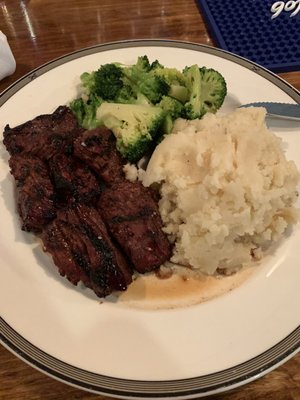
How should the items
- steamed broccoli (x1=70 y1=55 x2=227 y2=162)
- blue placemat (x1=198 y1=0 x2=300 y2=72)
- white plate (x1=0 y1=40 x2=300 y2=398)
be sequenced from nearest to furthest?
white plate (x1=0 y1=40 x2=300 y2=398), steamed broccoli (x1=70 y1=55 x2=227 y2=162), blue placemat (x1=198 y1=0 x2=300 y2=72)

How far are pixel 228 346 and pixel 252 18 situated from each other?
13.0 feet

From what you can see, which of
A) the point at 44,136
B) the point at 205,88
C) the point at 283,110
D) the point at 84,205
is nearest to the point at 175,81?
the point at 205,88

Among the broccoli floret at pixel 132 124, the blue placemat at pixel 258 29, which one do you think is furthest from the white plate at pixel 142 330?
the blue placemat at pixel 258 29

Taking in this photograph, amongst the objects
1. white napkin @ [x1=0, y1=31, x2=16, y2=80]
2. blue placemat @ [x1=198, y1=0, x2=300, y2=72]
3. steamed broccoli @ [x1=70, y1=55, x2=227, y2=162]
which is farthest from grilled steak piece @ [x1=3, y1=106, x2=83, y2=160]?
blue placemat @ [x1=198, y1=0, x2=300, y2=72]

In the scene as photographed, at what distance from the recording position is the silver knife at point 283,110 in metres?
3.60

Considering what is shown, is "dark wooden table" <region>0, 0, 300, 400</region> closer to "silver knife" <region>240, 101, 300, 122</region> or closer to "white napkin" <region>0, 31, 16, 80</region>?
"white napkin" <region>0, 31, 16, 80</region>

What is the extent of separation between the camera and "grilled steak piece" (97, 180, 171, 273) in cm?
288

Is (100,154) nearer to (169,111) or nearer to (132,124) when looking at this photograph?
(132,124)

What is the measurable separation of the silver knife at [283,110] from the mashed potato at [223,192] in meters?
0.51

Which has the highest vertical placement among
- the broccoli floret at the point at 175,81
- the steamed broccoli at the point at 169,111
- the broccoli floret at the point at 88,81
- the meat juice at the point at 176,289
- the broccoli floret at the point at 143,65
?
the broccoli floret at the point at 143,65

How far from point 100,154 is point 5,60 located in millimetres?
1744

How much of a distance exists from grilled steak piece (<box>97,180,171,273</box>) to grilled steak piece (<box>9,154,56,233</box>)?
363 mm

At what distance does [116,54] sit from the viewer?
4051 millimetres

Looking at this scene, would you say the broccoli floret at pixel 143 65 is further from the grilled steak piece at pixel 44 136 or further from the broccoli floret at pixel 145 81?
the grilled steak piece at pixel 44 136
